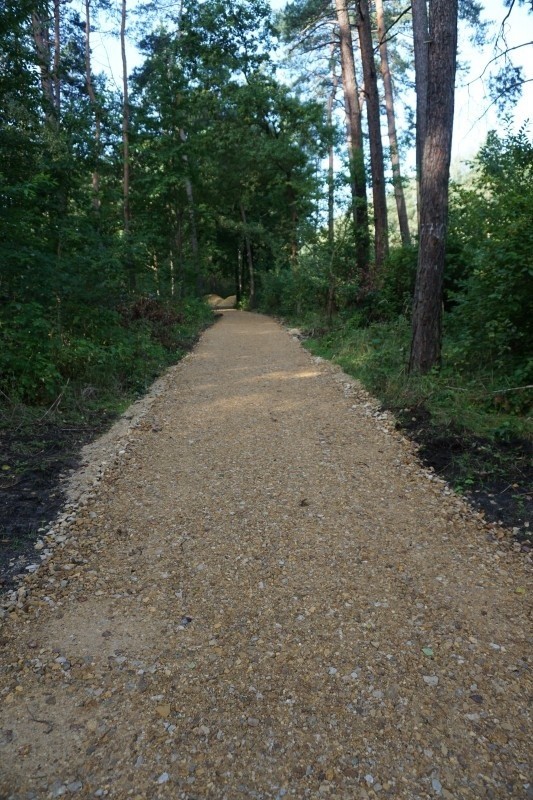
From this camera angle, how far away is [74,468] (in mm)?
4477

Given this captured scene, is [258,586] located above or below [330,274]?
below

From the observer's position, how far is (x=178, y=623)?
2.54 meters

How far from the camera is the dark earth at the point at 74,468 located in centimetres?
335

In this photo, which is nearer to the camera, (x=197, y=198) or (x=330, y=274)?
(x=330, y=274)

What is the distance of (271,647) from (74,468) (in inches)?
112

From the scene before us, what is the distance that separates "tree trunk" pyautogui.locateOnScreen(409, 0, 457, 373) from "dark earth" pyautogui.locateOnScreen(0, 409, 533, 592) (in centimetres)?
132

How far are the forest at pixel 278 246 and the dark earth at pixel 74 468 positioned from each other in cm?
3

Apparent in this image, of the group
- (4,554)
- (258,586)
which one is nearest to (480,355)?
(258,586)

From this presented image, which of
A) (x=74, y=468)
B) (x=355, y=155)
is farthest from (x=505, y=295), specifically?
(x=355, y=155)

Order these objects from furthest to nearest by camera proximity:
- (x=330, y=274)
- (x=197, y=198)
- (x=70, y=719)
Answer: (x=197, y=198) → (x=330, y=274) → (x=70, y=719)

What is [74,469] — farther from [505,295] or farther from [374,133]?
[374,133]

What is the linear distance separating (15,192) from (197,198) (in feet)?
52.1

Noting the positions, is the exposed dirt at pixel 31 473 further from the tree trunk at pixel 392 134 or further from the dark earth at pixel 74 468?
the tree trunk at pixel 392 134

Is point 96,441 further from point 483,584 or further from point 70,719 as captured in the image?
point 483,584
